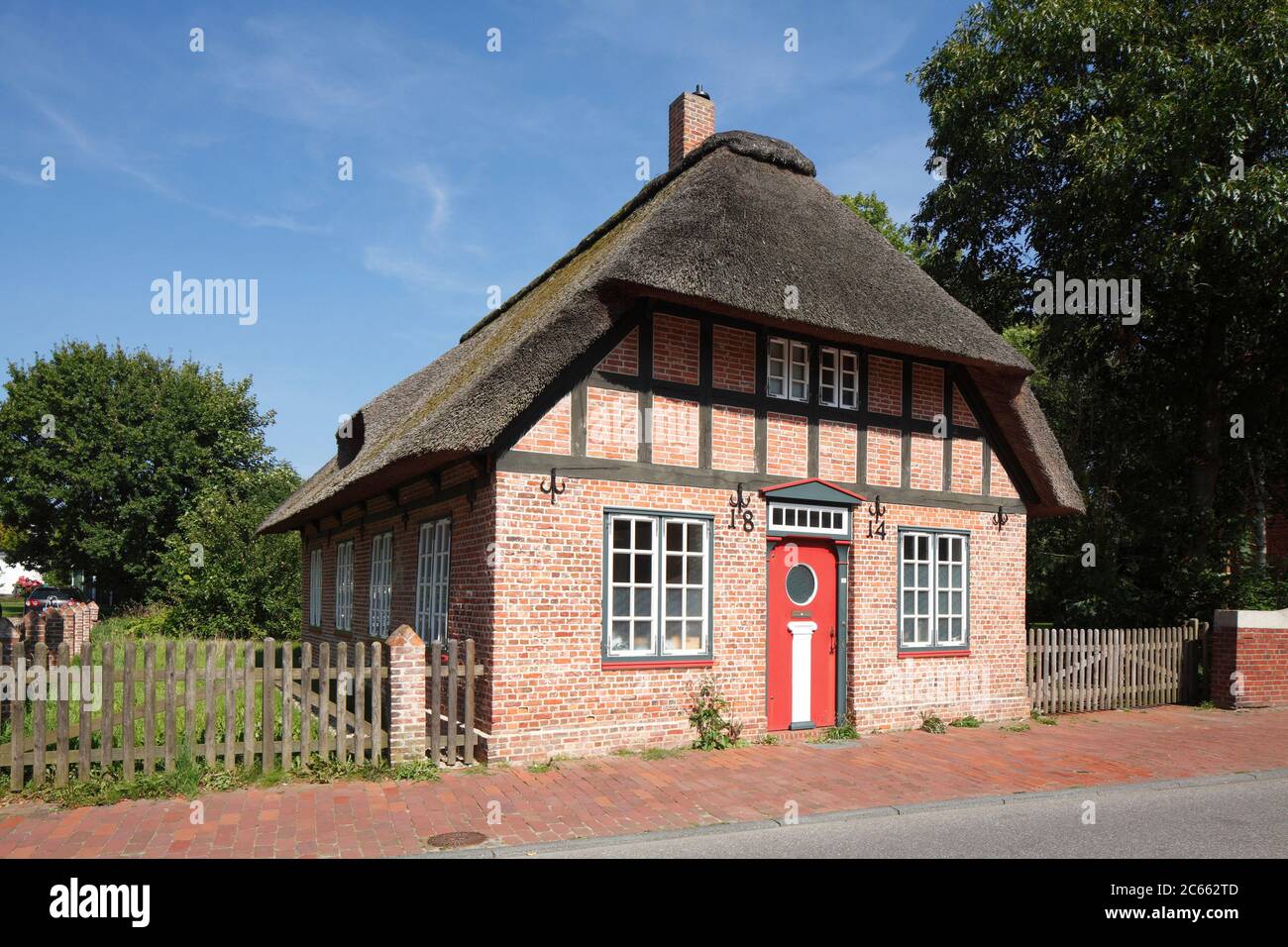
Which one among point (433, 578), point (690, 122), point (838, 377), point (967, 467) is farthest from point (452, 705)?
point (690, 122)

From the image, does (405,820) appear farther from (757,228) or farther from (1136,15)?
(1136,15)

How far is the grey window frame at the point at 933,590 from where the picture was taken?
1211cm

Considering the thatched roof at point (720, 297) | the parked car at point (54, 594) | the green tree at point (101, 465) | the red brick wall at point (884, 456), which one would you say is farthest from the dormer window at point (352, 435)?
the parked car at point (54, 594)

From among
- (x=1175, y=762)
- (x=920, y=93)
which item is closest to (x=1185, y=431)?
(x=920, y=93)

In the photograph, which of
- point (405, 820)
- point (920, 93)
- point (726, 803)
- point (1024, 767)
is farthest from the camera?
point (920, 93)

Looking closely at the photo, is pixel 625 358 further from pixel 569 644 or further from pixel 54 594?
pixel 54 594

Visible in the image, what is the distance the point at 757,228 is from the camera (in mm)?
11445

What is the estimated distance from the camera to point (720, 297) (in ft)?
33.1

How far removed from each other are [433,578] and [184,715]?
12.3 ft

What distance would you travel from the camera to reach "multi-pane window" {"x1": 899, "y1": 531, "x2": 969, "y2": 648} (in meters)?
12.3

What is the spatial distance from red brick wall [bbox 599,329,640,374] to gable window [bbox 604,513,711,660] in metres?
1.60

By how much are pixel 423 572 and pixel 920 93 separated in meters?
17.0

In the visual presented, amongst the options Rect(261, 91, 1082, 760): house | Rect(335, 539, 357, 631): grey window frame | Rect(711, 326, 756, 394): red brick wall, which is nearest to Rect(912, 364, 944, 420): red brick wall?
Rect(261, 91, 1082, 760): house

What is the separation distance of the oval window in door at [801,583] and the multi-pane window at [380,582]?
5.74 meters
